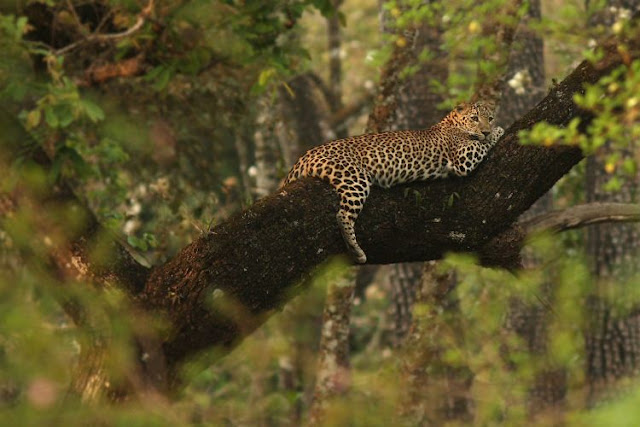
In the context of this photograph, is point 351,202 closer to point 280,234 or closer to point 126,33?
point 280,234

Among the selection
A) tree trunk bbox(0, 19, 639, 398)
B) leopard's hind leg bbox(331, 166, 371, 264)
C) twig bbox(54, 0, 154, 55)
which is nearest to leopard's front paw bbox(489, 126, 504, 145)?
tree trunk bbox(0, 19, 639, 398)

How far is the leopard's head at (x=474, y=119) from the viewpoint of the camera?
747 centimetres

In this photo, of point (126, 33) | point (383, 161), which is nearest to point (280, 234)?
point (383, 161)

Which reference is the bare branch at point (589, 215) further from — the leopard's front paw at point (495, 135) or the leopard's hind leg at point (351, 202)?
the leopard's hind leg at point (351, 202)

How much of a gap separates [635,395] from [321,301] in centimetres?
1355

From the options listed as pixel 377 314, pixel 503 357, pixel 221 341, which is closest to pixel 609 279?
pixel 503 357

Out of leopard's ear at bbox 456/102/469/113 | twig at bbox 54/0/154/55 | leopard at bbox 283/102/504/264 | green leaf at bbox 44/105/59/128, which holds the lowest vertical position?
leopard's ear at bbox 456/102/469/113

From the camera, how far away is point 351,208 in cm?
648

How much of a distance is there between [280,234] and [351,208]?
48 centimetres

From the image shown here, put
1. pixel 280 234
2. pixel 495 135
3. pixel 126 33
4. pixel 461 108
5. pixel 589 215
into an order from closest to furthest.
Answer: pixel 280 234 < pixel 495 135 < pixel 589 215 < pixel 461 108 < pixel 126 33

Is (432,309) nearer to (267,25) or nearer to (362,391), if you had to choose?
(362,391)

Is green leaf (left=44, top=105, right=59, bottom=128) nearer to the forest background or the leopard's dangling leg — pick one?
the forest background

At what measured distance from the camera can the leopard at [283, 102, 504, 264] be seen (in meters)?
6.53

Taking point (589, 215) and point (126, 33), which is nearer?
point (589, 215)
